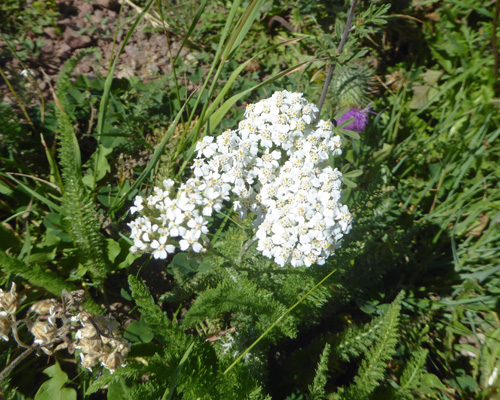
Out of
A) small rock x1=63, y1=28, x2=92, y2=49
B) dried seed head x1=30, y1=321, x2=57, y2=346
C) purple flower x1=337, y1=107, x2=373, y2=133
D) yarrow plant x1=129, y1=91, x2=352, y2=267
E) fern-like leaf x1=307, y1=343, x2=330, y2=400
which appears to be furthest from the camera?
small rock x1=63, y1=28, x2=92, y2=49

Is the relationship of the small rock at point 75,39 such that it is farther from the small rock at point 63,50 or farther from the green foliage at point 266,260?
the green foliage at point 266,260

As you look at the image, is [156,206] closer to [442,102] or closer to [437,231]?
[437,231]

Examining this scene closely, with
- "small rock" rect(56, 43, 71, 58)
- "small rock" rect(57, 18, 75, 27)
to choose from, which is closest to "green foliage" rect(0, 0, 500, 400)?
"small rock" rect(57, 18, 75, 27)

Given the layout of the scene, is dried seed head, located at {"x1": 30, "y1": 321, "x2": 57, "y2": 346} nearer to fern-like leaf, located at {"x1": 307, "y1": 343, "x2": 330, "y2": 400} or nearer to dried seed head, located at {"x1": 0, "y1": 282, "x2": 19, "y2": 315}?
dried seed head, located at {"x1": 0, "y1": 282, "x2": 19, "y2": 315}

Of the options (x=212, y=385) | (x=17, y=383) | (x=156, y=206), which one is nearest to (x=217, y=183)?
(x=156, y=206)

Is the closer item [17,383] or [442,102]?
[17,383]

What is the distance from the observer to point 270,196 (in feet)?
6.01

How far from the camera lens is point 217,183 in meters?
1.86

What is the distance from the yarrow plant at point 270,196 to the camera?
177 cm

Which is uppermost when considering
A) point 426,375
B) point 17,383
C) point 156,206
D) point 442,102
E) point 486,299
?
point 442,102

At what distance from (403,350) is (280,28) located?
3.09m

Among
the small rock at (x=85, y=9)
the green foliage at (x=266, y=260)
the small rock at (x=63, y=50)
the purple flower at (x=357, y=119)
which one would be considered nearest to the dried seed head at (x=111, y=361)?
the green foliage at (x=266, y=260)

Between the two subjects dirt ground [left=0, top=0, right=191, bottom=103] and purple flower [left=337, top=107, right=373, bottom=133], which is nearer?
purple flower [left=337, top=107, right=373, bottom=133]

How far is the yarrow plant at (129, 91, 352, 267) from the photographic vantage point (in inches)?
69.6
